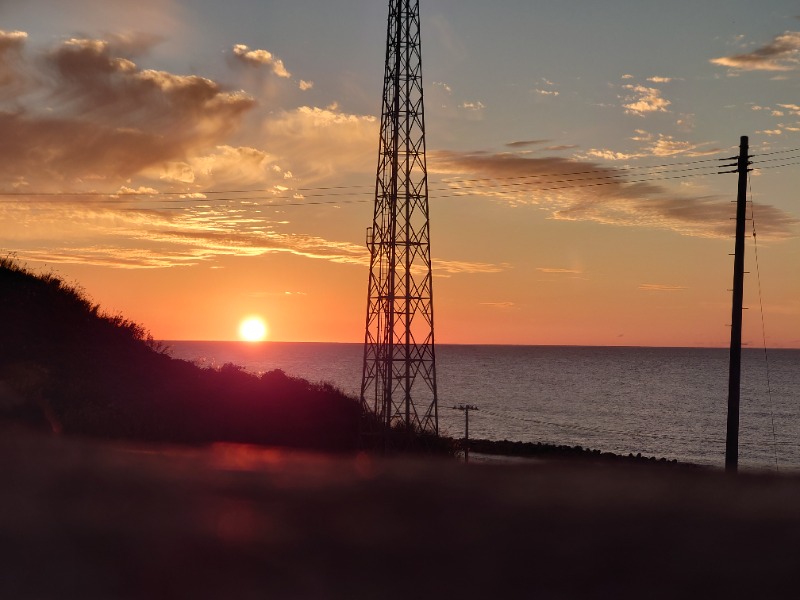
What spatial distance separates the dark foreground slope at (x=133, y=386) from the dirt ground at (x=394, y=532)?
569 inches

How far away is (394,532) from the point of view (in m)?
8.39

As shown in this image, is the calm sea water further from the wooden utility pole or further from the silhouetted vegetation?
the wooden utility pole

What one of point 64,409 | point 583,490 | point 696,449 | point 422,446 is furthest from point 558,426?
point 583,490

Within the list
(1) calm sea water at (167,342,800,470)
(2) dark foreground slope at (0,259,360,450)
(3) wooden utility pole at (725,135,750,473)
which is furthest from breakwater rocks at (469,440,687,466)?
(3) wooden utility pole at (725,135,750,473)

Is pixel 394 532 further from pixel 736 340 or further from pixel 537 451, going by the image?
pixel 537 451

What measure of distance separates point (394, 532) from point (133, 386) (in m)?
25.6

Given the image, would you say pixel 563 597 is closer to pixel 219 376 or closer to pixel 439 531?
pixel 439 531

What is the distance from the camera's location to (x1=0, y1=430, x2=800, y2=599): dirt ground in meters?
7.33

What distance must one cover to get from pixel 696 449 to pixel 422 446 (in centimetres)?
4965

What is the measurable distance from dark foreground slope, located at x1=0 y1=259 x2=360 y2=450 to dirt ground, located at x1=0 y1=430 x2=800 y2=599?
47.4ft

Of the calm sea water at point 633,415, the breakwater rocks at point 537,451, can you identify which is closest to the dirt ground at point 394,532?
the calm sea water at point 633,415

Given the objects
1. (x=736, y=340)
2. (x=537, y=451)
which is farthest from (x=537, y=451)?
(x=736, y=340)

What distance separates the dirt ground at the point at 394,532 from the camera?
733cm

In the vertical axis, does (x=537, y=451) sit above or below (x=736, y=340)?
below
